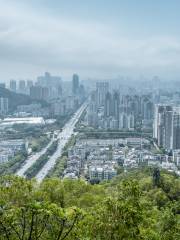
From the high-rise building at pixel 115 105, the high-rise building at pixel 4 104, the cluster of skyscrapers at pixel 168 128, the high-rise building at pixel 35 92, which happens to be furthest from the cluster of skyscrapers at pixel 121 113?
the high-rise building at pixel 35 92

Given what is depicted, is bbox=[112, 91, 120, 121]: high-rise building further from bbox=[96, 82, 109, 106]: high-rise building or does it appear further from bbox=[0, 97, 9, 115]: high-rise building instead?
bbox=[0, 97, 9, 115]: high-rise building

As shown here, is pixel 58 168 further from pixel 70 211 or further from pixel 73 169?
pixel 70 211

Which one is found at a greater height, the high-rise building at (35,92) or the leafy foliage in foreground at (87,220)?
the high-rise building at (35,92)

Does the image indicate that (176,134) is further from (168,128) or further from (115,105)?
(115,105)

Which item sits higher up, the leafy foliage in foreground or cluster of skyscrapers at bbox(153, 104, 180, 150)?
the leafy foliage in foreground

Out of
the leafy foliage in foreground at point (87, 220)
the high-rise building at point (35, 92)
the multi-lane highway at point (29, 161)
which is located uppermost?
the high-rise building at point (35, 92)

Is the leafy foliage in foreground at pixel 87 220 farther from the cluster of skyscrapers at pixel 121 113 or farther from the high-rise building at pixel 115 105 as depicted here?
the high-rise building at pixel 115 105

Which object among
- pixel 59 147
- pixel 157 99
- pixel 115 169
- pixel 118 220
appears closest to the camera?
pixel 118 220

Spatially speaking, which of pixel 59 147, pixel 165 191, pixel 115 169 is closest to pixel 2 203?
pixel 165 191

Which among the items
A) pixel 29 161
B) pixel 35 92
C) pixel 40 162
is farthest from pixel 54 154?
pixel 35 92

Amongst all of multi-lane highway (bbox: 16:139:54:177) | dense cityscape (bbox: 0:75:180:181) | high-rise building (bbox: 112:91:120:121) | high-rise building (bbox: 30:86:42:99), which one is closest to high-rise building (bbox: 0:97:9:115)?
dense cityscape (bbox: 0:75:180:181)

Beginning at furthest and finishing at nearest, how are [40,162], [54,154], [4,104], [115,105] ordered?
[4,104] < [115,105] < [54,154] < [40,162]
